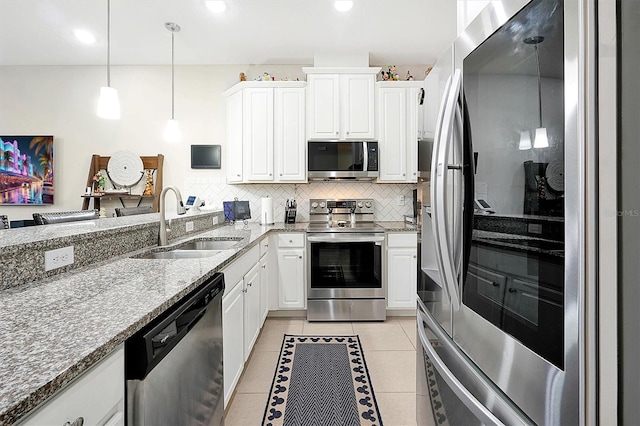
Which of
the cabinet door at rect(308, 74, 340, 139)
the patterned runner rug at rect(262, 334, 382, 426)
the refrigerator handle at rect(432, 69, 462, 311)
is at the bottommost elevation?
the patterned runner rug at rect(262, 334, 382, 426)

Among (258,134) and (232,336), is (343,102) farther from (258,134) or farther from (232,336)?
(232,336)

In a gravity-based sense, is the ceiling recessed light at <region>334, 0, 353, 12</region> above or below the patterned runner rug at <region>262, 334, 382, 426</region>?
above

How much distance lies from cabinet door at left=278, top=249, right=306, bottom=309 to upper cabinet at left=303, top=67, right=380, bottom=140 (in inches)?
51.1

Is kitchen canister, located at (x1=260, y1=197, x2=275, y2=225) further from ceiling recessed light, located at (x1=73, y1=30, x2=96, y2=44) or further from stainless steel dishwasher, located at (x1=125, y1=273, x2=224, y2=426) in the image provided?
ceiling recessed light, located at (x1=73, y1=30, x2=96, y2=44)

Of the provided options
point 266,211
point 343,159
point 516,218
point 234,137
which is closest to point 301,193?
point 266,211

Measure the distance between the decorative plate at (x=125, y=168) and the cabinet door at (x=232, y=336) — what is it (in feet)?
8.66

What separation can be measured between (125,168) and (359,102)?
113 inches

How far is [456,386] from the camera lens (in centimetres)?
94

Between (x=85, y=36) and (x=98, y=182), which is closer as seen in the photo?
(x=85, y=36)

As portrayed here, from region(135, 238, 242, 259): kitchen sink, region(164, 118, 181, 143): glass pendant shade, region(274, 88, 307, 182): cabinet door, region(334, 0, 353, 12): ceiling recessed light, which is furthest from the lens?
region(274, 88, 307, 182): cabinet door

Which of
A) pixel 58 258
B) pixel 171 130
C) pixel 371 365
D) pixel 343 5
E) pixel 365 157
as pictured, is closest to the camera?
pixel 58 258

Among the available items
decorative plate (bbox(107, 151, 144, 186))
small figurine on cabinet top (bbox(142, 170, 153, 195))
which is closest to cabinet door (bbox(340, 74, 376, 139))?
small figurine on cabinet top (bbox(142, 170, 153, 195))

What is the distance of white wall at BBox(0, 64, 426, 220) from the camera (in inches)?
156

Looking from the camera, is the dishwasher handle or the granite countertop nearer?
the granite countertop
